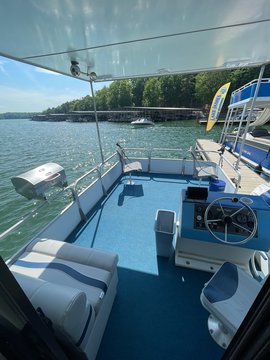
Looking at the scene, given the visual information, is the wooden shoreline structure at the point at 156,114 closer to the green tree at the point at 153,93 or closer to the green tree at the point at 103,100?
the green tree at the point at 153,93

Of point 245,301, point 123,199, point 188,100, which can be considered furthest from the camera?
point 188,100

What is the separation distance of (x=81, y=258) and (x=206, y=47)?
2.62 metres

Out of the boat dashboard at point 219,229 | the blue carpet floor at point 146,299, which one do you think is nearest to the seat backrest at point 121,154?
the blue carpet floor at point 146,299

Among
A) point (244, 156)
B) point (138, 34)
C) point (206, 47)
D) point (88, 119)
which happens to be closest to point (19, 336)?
point (138, 34)

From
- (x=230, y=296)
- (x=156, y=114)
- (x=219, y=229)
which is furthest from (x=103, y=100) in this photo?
(x=230, y=296)

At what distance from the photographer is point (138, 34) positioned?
1675 millimetres

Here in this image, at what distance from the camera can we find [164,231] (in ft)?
Answer: 7.13

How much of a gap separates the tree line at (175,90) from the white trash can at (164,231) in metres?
28.6

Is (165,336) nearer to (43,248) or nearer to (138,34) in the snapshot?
(43,248)

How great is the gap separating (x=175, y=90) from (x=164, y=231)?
43.4 meters

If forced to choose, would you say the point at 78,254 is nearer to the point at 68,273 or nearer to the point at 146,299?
the point at 68,273

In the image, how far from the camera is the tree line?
29880mm

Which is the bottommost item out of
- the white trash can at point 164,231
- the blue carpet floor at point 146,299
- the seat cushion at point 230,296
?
the blue carpet floor at point 146,299

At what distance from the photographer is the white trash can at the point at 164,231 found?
2125 mm
